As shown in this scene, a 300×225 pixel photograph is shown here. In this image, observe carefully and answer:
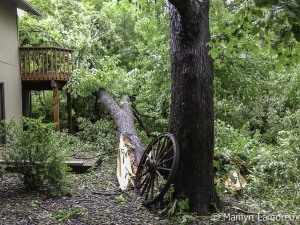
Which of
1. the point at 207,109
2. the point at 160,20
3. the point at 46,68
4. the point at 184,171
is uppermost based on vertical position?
the point at 160,20

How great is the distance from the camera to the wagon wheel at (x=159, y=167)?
A: 4.72 meters

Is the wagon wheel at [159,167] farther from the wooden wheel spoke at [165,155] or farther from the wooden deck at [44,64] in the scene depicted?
the wooden deck at [44,64]

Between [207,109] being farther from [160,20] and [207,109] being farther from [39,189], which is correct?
[160,20]

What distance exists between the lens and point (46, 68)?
1242 centimetres

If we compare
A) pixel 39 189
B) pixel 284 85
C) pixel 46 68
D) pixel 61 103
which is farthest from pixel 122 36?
pixel 39 189

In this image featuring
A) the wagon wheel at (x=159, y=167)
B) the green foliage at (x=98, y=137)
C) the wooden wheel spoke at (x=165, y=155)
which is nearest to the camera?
the wagon wheel at (x=159, y=167)

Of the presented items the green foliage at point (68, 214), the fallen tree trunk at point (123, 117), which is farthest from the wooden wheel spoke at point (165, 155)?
the fallen tree trunk at point (123, 117)

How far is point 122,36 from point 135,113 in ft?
27.6

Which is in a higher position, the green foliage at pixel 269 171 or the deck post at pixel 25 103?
the deck post at pixel 25 103

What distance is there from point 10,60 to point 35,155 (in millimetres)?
6911

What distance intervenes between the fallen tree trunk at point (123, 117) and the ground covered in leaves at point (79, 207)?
127 cm

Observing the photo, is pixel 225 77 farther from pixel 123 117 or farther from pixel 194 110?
pixel 194 110

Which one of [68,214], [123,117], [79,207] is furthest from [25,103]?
[68,214]

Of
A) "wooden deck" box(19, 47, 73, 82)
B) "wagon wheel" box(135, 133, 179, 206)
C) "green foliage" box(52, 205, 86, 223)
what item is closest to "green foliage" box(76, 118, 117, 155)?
"wooden deck" box(19, 47, 73, 82)
